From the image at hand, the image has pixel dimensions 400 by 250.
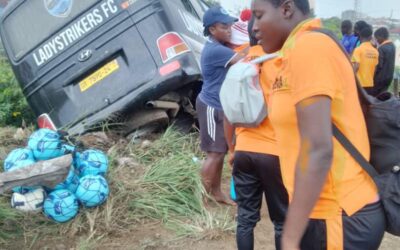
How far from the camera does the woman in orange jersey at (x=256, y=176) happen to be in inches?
99.3

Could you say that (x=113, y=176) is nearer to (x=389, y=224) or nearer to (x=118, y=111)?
(x=118, y=111)

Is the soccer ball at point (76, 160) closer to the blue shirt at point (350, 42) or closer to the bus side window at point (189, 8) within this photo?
the bus side window at point (189, 8)

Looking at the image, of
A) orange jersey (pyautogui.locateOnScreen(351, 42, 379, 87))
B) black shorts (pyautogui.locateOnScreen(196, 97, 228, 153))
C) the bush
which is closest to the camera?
black shorts (pyautogui.locateOnScreen(196, 97, 228, 153))

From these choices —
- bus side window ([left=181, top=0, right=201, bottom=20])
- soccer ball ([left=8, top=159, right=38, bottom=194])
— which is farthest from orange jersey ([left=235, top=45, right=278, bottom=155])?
bus side window ([left=181, top=0, right=201, bottom=20])

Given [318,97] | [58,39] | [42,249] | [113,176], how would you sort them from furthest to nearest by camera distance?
[58,39]
[113,176]
[42,249]
[318,97]

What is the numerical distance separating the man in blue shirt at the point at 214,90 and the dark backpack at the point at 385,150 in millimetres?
2129

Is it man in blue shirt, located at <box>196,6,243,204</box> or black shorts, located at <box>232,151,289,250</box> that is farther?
man in blue shirt, located at <box>196,6,243,204</box>

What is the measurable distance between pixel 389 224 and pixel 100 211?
2433 mm

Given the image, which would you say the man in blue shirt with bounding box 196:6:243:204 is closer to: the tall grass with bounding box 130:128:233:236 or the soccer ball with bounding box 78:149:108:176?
the tall grass with bounding box 130:128:233:236

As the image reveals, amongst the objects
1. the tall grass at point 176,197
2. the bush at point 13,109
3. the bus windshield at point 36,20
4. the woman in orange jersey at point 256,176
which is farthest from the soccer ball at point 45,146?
the bush at point 13,109

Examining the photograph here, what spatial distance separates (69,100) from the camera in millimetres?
5250

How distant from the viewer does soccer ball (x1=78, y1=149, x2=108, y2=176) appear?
3789mm

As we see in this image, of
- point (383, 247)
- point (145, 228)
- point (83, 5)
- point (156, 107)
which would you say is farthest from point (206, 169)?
point (83, 5)

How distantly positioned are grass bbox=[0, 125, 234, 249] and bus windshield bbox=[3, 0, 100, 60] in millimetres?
1508
